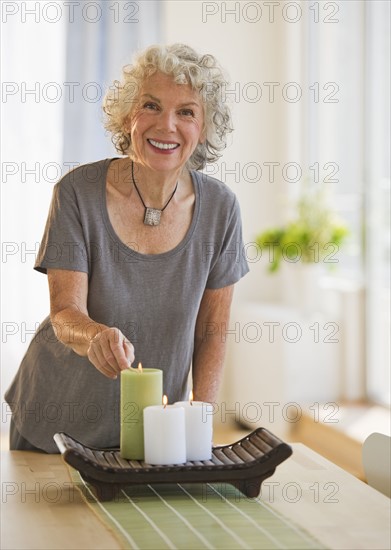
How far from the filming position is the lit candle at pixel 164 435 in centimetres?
154

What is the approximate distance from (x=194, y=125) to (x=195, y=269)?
32 centimetres

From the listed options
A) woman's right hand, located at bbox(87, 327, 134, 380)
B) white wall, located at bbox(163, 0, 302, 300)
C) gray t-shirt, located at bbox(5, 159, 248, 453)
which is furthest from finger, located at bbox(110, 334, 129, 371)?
white wall, located at bbox(163, 0, 302, 300)

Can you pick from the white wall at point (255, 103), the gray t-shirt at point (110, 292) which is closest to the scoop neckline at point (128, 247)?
the gray t-shirt at point (110, 292)

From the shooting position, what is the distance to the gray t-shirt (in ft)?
6.32

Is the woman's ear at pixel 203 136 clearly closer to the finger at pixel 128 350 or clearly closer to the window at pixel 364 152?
the finger at pixel 128 350

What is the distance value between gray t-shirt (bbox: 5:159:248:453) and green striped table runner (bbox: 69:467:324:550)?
34 centimetres

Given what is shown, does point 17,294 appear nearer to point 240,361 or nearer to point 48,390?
point 240,361

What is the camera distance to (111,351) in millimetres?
1569

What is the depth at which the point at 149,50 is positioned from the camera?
197 cm

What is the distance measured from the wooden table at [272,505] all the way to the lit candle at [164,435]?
150 millimetres

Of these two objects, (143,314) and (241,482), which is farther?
(143,314)

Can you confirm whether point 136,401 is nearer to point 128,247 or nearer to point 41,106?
point 128,247

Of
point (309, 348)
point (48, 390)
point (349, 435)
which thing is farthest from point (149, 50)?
point (309, 348)

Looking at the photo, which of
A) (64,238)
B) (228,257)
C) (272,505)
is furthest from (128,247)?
(272,505)
